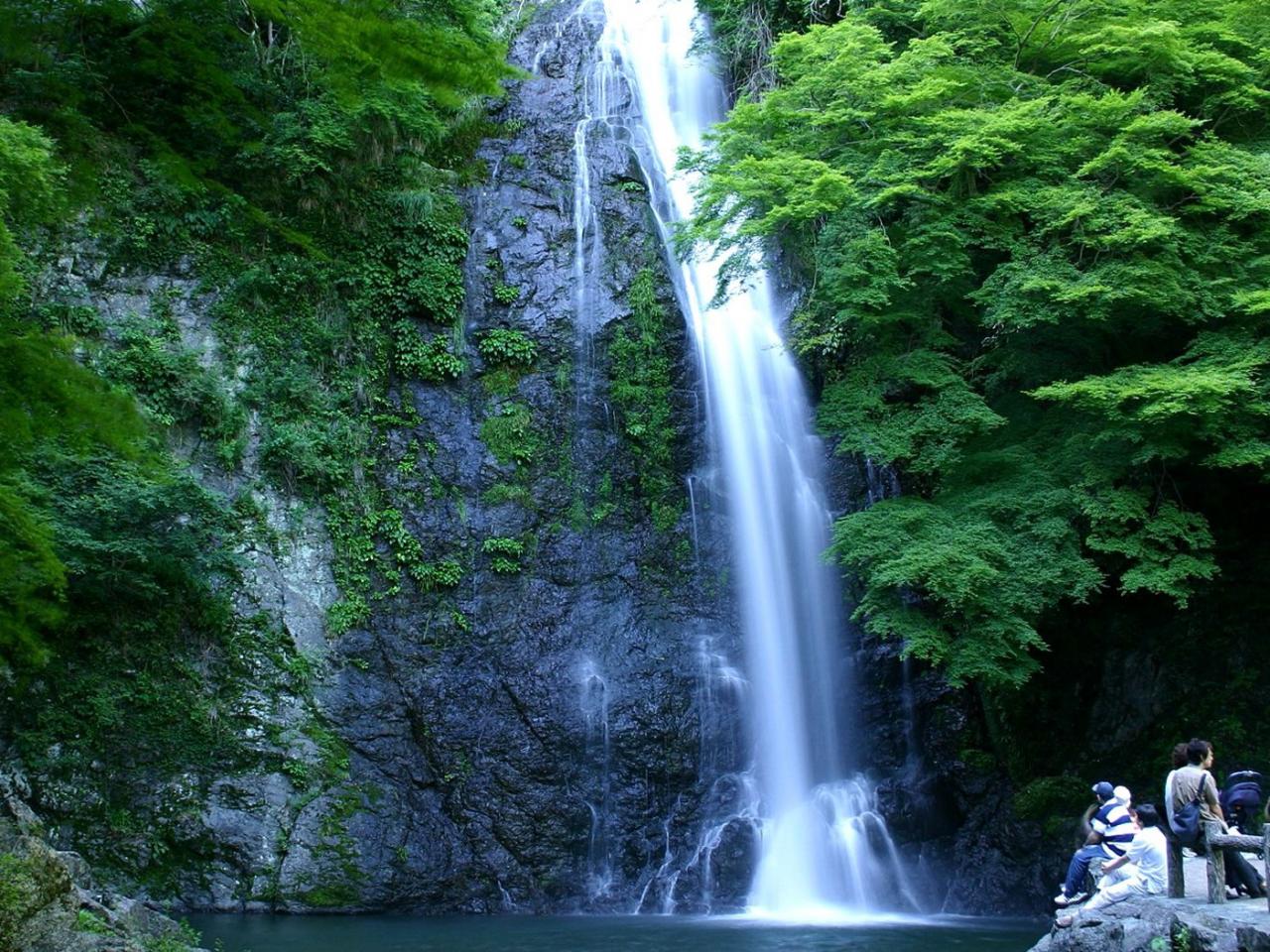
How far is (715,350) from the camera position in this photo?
17375mm

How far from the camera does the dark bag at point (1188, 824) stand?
732 cm

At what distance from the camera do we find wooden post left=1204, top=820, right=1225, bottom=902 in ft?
22.9

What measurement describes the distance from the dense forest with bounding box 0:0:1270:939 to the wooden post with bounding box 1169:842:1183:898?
12.0 feet

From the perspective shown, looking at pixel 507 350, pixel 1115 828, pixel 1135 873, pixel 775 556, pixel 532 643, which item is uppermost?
pixel 507 350

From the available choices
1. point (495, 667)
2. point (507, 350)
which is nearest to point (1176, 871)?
point (495, 667)

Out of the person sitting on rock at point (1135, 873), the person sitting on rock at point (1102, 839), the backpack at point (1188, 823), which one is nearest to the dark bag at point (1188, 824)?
the backpack at point (1188, 823)

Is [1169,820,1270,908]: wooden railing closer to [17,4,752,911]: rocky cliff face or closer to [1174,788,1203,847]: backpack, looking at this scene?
[1174,788,1203,847]: backpack

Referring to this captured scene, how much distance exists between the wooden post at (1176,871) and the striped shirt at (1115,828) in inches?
11.6

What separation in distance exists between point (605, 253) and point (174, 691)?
9468mm

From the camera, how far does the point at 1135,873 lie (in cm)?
763

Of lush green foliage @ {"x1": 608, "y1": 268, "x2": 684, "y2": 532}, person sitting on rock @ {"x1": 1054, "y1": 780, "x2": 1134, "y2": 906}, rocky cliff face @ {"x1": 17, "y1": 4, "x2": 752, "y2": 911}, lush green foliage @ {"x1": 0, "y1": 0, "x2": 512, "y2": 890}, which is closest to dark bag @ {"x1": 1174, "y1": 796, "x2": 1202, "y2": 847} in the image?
person sitting on rock @ {"x1": 1054, "y1": 780, "x2": 1134, "y2": 906}

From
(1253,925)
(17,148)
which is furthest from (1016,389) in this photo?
(17,148)

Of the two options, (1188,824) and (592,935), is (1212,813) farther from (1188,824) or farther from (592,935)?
(592,935)

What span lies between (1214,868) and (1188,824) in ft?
1.22
